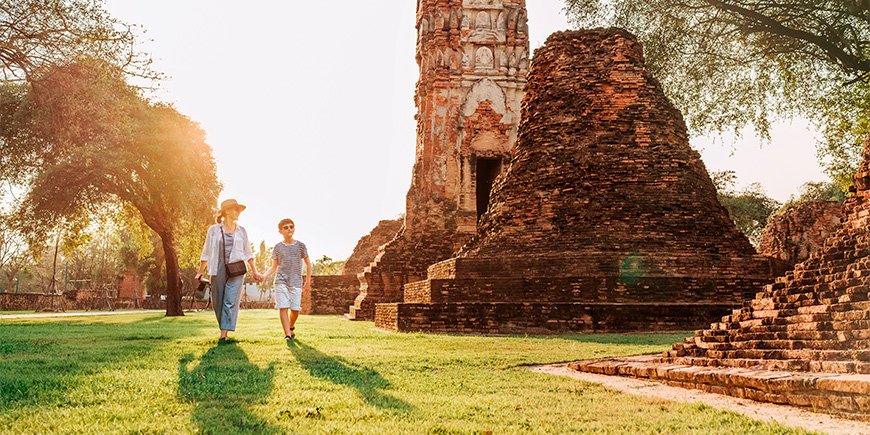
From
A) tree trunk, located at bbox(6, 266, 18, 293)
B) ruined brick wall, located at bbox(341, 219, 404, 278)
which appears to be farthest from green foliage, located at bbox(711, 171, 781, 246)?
tree trunk, located at bbox(6, 266, 18, 293)

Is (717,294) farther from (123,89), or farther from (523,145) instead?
(123,89)

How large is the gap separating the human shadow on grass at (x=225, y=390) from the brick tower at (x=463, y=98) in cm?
1664

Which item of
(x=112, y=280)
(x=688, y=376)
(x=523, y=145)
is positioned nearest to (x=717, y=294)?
(x=523, y=145)

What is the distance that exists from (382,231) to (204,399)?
2573 centimetres

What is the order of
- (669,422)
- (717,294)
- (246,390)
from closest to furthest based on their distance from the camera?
(669,422) < (246,390) < (717,294)

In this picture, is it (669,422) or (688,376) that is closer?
(669,422)

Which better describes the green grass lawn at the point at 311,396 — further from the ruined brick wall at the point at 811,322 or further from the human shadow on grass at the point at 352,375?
the ruined brick wall at the point at 811,322

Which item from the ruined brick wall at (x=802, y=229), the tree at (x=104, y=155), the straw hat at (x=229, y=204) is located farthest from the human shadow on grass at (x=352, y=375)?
the ruined brick wall at (x=802, y=229)

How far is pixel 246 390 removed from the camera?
14.6 feet

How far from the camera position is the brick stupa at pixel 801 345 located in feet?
13.5

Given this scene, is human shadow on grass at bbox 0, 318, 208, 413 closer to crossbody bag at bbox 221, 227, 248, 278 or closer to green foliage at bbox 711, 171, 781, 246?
crossbody bag at bbox 221, 227, 248, 278

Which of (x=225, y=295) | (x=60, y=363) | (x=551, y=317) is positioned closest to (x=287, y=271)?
(x=225, y=295)

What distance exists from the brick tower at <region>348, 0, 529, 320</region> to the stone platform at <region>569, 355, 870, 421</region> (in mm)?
17185

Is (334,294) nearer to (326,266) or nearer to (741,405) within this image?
(741,405)
